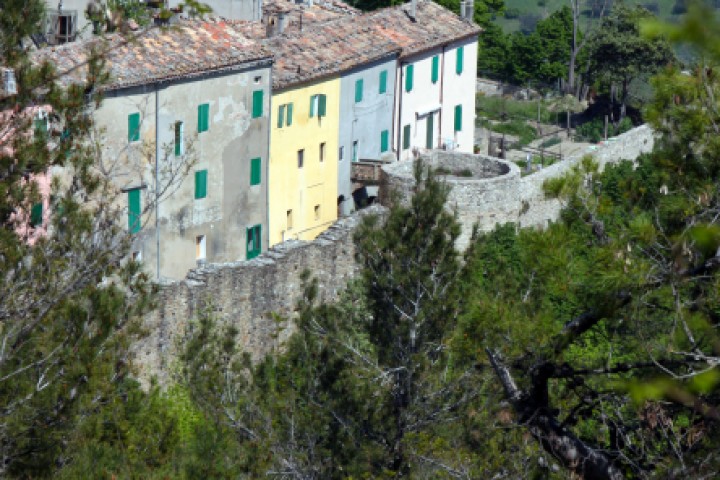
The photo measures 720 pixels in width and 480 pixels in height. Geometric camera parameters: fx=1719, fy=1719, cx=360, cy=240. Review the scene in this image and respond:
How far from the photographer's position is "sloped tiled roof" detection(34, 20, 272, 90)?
29.9 m

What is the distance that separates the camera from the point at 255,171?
112ft

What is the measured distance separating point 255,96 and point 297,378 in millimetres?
15977

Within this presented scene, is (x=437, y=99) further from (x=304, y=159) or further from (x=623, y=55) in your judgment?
(x=623, y=55)

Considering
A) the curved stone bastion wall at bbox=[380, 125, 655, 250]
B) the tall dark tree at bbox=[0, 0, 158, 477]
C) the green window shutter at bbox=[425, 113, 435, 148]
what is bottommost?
the green window shutter at bbox=[425, 113, 435, 148]

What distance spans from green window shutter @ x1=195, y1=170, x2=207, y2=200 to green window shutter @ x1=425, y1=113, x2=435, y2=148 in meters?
10.3

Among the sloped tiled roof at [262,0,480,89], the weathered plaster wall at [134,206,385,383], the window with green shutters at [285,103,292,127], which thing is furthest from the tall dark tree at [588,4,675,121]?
the weathered plaster wall at [134,206,385,383]

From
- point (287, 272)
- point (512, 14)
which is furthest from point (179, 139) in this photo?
point (512, 14)

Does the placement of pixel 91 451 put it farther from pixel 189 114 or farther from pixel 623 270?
pixel 189 114

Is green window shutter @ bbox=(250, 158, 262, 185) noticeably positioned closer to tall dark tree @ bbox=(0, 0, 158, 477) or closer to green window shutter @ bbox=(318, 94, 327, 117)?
green window shutter @ bbox=(318, 94, 327, 117)

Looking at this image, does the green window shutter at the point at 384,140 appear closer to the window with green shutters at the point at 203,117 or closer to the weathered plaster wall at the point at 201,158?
the weathered plaster wall at the point at 201,158

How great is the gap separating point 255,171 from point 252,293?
7.48m

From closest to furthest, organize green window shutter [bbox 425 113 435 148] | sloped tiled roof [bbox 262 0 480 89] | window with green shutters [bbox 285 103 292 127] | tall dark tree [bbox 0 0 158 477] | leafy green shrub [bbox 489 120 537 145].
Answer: tall dark tree [bbox 0 0 158 477]
window with green shutters [bbox 285 103 292 127]
sloped tiled roof [bbox 262 0 480 89]
green window shutter [bbox 425 113 435 148]
leafy green shrub [bbox 489 120 537 145]

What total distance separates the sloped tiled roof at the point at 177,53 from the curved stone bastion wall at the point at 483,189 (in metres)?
3.62

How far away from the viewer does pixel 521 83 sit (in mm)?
61438
